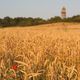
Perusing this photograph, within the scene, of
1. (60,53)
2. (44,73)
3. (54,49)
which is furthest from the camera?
(54,49)

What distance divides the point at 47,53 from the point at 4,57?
1.72ft

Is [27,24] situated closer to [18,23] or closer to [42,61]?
[18,23]

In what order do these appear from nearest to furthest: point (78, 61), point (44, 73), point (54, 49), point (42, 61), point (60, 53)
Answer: point (44, 73) → point (42, 61) → point (78, 61) → point (60, 53) → point (54, 49)

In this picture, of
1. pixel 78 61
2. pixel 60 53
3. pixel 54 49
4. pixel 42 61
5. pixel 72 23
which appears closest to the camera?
pixel 42 61

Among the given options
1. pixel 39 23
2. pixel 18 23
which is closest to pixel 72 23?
pixel 39 23

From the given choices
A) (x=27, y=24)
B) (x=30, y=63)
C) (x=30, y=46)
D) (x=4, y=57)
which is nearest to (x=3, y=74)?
(x=30, y=63)

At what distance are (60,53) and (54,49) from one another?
272mm

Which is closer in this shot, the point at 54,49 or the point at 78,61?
the point at 78,61

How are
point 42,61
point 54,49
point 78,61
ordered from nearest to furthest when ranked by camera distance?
point 42,61
point 78,61
point 54,49

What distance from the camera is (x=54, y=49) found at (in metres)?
4.05

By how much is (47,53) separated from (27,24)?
33.0m

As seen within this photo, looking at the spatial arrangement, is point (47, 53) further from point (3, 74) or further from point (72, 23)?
point (72, 23)

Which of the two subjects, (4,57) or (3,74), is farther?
(4,57)

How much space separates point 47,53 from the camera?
3.71 metres
